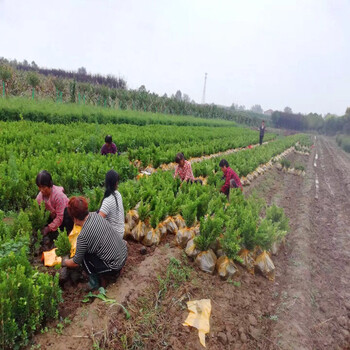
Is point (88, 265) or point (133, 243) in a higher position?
point (88, 265)

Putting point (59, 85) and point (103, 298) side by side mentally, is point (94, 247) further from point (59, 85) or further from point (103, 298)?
point (59, 85)

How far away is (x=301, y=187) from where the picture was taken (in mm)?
11547

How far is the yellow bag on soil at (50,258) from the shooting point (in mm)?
3408

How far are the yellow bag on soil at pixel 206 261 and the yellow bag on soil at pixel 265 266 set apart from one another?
78 centimetres

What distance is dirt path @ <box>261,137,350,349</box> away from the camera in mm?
3465

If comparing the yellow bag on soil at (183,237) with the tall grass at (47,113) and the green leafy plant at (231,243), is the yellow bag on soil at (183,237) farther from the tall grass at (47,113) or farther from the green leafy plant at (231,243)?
the tall grass at (47,113)

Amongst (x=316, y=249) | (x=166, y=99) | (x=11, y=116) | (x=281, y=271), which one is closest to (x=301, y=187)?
(x=316, y=249)

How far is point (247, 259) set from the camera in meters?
4.38

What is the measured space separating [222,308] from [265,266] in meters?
1.19

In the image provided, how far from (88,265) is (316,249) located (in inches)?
190

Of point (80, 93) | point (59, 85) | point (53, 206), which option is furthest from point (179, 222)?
point (80, 93)

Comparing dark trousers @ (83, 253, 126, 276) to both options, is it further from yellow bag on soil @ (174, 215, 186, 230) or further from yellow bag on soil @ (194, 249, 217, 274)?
yellow bag on soil @ (174, 215, 186, 230)

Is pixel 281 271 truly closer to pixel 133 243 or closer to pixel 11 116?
pixel 133 243

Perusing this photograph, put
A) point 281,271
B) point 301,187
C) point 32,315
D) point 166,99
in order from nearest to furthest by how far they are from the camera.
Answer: point 32,315
point 281,271
point 301,187
point 166,99
